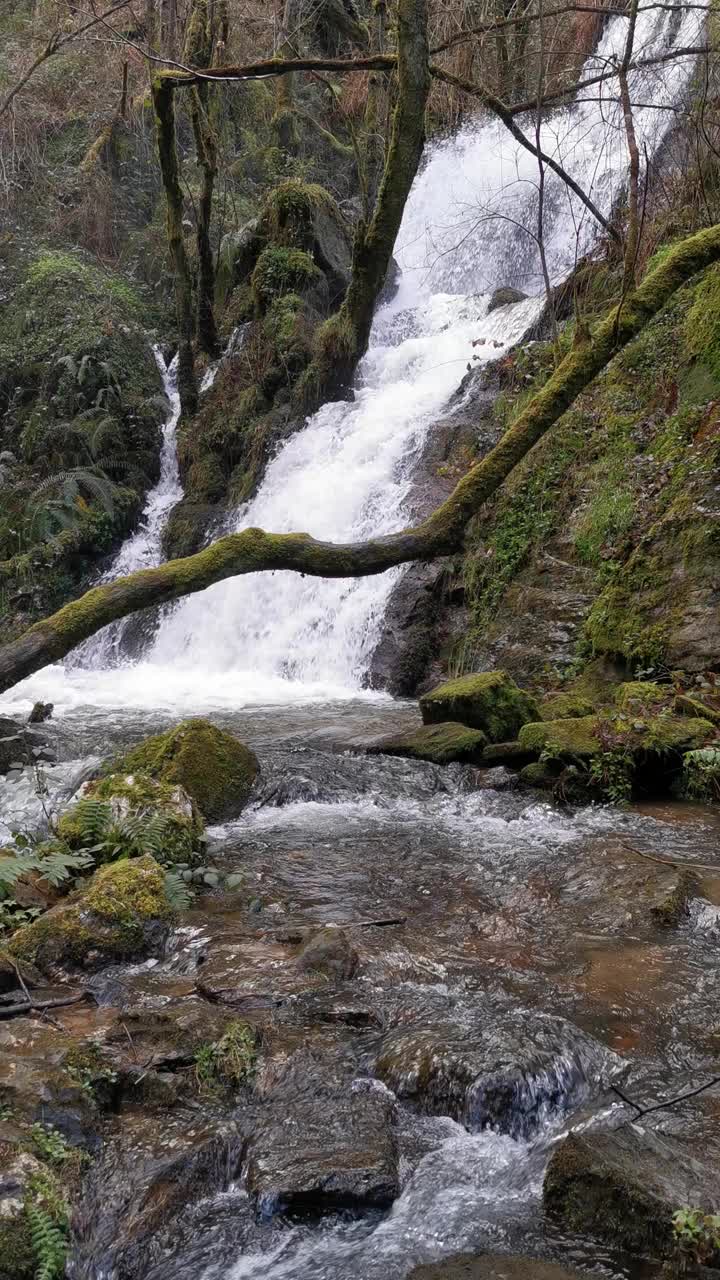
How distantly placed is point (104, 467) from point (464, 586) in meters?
8.09

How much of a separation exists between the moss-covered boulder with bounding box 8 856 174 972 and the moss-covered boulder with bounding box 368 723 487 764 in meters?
3.24

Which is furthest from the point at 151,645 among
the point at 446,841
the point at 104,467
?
the point at 446,841

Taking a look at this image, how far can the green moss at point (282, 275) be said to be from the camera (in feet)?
56.2

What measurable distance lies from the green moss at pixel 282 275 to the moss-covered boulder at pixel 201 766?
12.3 metres

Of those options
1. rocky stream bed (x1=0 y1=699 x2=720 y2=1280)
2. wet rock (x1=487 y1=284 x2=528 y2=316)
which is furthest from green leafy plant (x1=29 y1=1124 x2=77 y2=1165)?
wet rock (x1=487 y1=284 x2=528 y2=316)

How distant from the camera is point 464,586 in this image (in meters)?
10.9

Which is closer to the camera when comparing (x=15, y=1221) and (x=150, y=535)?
(x=15, y=1221)

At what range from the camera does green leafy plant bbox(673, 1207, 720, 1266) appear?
2.41 meters

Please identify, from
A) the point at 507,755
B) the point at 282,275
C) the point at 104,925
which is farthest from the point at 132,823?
the point at 282,275

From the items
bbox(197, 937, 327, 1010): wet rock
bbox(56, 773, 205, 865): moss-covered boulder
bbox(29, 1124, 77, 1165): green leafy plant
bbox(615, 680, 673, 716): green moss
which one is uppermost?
bbox(615, 680, 673, 716): green moss

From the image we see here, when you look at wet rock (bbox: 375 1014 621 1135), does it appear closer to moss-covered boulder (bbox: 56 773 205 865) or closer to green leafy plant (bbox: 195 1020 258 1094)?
green leafy plant (bbox: 195 1020 258 1094)

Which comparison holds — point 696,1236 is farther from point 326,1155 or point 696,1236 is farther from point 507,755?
point 507,755

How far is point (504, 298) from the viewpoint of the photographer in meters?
16.5

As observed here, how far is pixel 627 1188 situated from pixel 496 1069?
2.45ft
